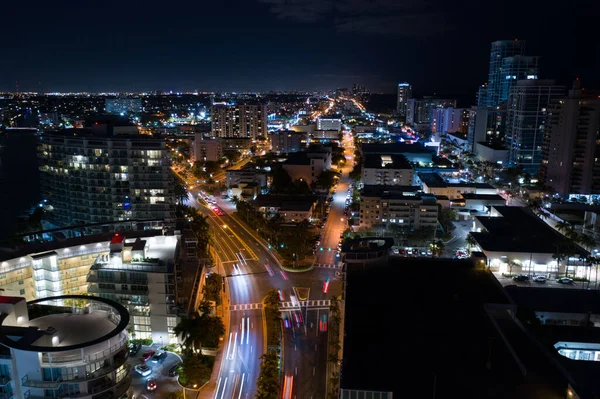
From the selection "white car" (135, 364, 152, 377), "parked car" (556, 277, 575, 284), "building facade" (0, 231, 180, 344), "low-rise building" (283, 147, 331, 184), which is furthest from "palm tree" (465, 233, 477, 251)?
"low-rise building" (283, 147, 331, 184)

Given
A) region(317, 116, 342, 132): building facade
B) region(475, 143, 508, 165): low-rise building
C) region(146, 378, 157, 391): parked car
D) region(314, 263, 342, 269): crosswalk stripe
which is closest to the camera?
region(146, 378, 157, 391): parked car

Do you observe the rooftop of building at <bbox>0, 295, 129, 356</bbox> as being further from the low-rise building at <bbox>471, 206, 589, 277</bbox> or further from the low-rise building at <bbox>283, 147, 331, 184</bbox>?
the low-rise building at <bbox>283, 147, 331, 184</bbox>

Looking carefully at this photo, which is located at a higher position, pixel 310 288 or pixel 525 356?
pixel 525 356

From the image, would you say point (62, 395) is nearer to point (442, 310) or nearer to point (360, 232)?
point (442, 310)

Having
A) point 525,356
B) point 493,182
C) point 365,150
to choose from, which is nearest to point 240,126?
point 365,150

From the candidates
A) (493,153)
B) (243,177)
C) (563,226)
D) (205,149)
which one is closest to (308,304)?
(563,226)

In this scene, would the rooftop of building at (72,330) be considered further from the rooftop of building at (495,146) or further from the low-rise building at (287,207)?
the rooftop of building at (495,146)
